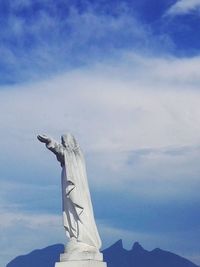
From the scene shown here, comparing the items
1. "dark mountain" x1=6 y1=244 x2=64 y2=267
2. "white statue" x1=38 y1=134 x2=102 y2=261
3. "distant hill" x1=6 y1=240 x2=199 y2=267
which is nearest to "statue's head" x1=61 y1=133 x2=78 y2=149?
"white statue" x1=38 y1=134 x2=102 y2=261

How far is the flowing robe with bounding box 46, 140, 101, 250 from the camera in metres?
16.6

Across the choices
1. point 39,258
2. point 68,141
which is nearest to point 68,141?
point 68,141

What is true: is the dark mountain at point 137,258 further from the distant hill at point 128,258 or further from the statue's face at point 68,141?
the statue's face at point 68,141

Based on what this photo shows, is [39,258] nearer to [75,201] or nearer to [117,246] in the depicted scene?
[117,246]

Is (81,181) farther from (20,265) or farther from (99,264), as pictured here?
(20,265)

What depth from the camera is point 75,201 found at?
658 inches

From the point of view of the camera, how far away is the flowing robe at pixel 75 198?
→ 1658 centimetres

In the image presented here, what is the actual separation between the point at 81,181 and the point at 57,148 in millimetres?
1159

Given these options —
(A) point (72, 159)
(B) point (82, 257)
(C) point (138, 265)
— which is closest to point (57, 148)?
(A) point (72, 159)

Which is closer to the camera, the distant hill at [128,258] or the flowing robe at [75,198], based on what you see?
the flowing robe at [75,198]

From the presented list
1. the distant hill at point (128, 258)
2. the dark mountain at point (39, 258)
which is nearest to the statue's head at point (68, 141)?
the distant hill at point (128, 258)

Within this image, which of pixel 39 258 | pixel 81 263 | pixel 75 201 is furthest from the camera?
pixel 39 258

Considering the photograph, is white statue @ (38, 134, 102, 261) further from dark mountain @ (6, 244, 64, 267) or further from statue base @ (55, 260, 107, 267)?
dark mountain @ (6, 244, 64, 267)

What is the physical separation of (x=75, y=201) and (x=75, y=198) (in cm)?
8
